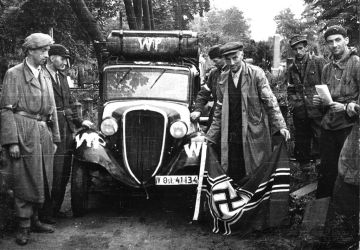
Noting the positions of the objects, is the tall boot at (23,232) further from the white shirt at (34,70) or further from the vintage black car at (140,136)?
the white shirt at (34,70)

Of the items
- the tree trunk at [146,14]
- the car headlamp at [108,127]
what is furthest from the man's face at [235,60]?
the tree trunk at [146,14]

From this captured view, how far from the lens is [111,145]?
557 centimetres

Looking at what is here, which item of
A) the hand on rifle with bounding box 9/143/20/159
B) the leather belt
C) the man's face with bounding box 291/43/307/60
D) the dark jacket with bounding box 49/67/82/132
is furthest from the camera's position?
the man's face with bounding box 291/43/307/60

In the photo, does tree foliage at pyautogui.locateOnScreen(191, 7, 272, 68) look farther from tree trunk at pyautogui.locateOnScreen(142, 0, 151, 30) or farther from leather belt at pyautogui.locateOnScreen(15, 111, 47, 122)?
leather belt at pyautogui.locateOnScreen(15, 111, 47, 122)

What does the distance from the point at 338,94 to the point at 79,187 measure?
3081 mm

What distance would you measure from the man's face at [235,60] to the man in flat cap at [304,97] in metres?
1.76

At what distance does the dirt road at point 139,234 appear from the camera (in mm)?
4395

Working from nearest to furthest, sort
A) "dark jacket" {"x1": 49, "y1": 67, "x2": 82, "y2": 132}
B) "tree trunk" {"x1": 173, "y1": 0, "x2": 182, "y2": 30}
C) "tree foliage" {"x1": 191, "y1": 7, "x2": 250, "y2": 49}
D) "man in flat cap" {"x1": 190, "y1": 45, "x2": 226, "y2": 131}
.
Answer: "dark jacket" {"x1": 49, "y1": 67, "x2": 82, "y2": 132}, "man in flat cap" {"x1": 190, "y1": 45, "x2": 226, "y2": 131}, "tree trunk" {"x1": 173, "y1": 0, "x2": 182, "y2": 30}, "tree foliage" {"x1": 191, "y1": 7, "x2": 250, "y2": 49}

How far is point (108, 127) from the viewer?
5539mm

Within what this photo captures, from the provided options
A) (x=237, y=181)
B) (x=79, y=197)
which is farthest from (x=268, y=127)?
(x=79, y=197)

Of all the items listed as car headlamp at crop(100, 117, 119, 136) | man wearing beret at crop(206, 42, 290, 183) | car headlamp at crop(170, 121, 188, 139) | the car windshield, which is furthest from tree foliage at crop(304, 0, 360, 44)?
car headlamp at crop(100, 117, 119, 136)

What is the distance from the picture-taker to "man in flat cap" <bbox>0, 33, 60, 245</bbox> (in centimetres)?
431

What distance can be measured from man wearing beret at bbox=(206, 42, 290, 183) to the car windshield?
4.10ft

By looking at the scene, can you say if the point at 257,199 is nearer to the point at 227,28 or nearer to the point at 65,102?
the point at 65,102
